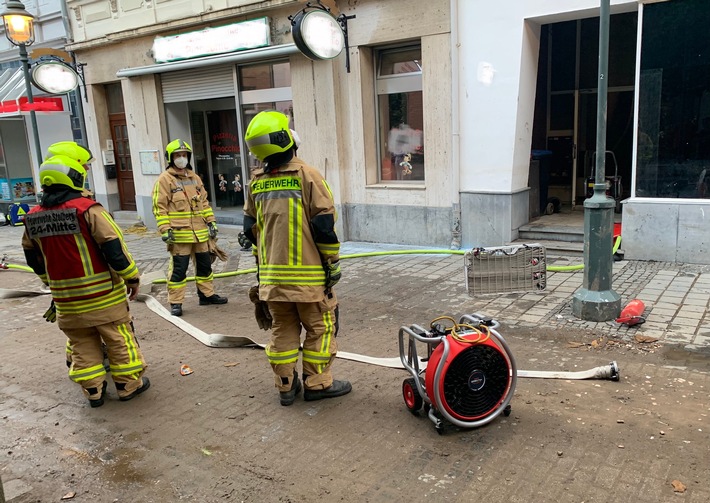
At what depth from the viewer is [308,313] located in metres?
4.07

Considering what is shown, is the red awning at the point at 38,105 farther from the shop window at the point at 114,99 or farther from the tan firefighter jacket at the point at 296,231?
the tan firefighter jacket at the point at 296,231

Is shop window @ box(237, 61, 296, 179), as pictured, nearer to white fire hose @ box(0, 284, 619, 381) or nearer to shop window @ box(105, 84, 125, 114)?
shop window @ box(105, 84, 125, 114)

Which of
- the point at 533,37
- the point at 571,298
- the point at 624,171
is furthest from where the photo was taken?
the point at 624,171

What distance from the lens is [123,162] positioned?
1420 centimetres

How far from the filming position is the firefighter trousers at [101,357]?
4.31 m

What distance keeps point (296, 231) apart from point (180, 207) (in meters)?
3.15

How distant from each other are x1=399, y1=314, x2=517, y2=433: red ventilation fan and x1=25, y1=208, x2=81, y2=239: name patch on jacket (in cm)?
242

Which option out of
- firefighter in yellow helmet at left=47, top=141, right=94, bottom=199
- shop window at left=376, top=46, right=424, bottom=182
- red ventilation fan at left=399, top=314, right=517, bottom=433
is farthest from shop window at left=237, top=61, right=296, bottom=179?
red ventilation fan at left=399, top=314, right=517, bottom=433

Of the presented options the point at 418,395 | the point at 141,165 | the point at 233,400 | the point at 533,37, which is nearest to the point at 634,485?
the point at 418,395

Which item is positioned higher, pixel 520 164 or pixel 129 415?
pixel 520 164

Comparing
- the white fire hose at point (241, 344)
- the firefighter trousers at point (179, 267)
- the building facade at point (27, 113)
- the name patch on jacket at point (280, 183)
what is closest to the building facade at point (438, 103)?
the building facade at point (27, 113)

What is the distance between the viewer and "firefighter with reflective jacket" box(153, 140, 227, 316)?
21.5ft

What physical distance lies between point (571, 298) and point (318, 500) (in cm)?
424

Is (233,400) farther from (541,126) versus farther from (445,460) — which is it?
(541,126)
